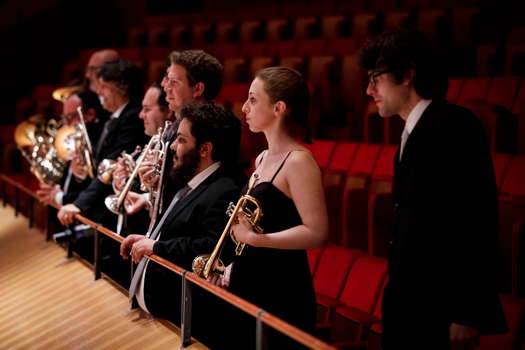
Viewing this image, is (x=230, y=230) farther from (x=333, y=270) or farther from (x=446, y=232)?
(x=333, y=270)

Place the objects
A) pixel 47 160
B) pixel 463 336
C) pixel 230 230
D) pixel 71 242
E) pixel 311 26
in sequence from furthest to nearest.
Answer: pixel 311 26 < pixel 47 160 < pixel 71 242 < pixel 230 230 < pixel 463 336

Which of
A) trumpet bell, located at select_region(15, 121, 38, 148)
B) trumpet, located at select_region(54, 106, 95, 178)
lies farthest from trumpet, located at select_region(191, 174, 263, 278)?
trumpet bell, located at select_region(15, 121, 38, 148)

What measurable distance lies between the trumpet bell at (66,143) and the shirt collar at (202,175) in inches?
15.9

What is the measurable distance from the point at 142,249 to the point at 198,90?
7.9 inches

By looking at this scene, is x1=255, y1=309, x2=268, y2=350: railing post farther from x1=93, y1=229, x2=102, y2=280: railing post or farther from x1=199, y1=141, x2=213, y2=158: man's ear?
x1=93, y1=229, x2=102, y2=280: railing post

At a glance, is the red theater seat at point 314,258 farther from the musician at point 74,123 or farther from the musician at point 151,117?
the musician at point 74,123

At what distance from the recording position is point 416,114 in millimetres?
450

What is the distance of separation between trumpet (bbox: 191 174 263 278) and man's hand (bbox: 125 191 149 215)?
0.68 feet

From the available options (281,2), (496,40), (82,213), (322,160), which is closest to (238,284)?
(82,213)

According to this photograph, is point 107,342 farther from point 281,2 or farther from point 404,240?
point 281,2

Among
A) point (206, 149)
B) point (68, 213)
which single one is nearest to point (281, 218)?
point (206, 149)

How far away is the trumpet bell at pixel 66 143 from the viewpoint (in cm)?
98

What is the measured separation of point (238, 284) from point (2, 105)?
1.87 meters

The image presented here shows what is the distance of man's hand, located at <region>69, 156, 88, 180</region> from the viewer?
96cm
